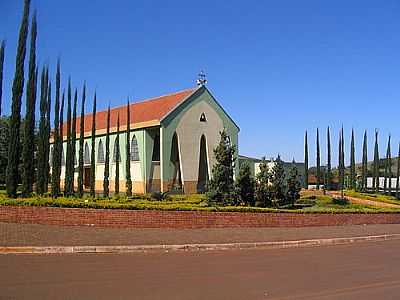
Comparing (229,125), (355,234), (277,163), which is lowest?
(355,234)

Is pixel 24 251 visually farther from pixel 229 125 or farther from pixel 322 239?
pixel 229 125

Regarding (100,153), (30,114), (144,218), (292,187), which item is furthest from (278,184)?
(100,153)

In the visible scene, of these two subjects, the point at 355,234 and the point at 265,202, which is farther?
the point at 265,202

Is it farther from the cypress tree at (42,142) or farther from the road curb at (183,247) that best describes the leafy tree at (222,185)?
the cypress tree at (42,142)

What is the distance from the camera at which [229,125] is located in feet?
144

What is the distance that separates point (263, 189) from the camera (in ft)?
81.1

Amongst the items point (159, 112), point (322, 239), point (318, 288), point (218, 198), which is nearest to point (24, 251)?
point (318, 288)

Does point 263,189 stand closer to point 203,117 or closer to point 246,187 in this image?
point 246,187

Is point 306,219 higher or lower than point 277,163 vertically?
lower

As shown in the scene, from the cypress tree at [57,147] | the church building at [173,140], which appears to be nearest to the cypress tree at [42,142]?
the cypress tree at [57,147]

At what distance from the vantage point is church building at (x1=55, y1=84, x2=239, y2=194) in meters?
39.5

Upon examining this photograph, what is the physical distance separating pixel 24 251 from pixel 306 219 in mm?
12534

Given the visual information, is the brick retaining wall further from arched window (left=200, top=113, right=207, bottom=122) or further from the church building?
arched window (left=200, top=113, right=207, bottom=122)

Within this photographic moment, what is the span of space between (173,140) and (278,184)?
54.1 ft
